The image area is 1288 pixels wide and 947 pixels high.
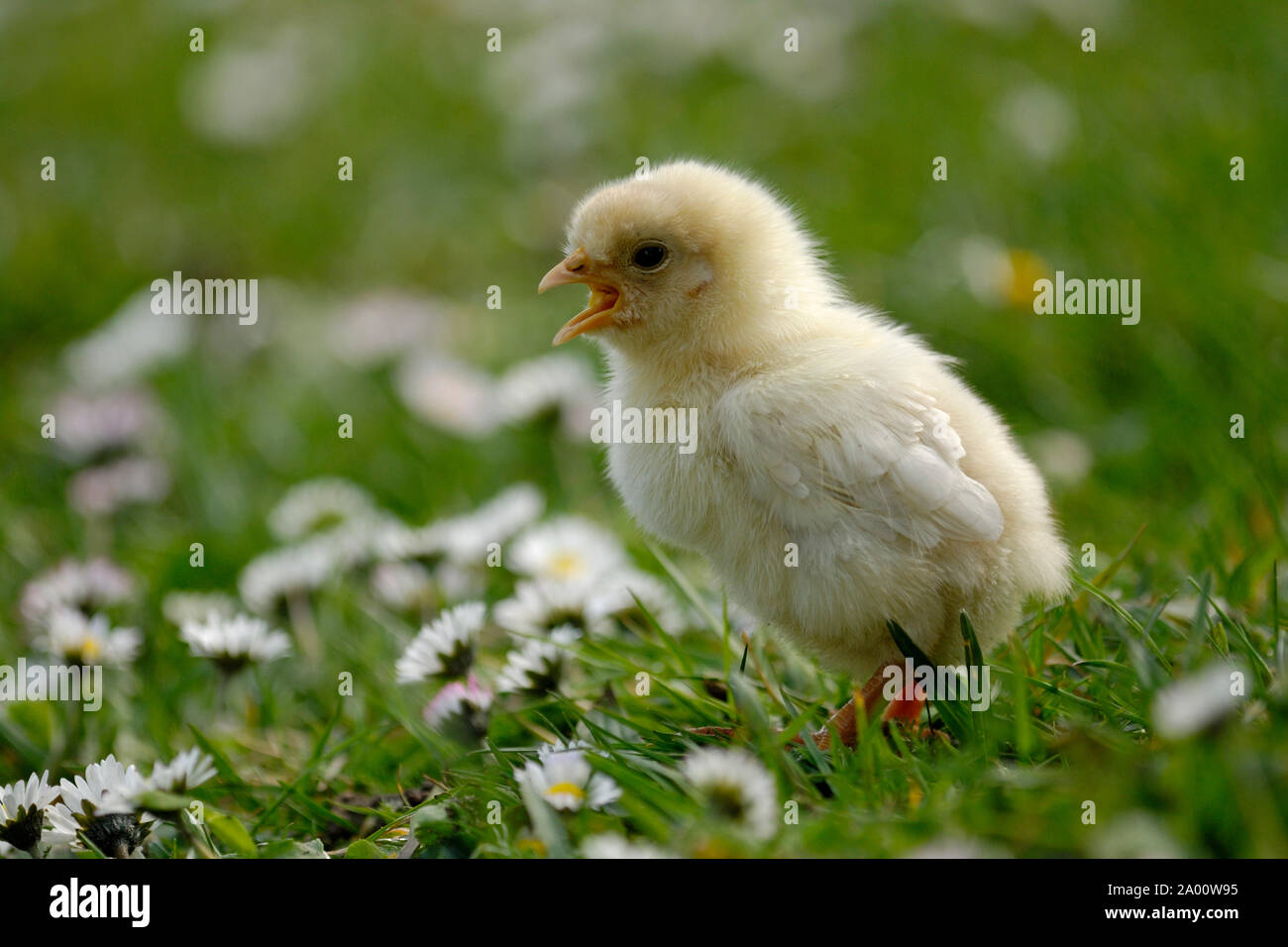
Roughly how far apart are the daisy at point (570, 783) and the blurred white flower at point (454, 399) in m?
2.63

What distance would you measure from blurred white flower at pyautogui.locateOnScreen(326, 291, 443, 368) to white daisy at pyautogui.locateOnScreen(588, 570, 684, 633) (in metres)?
2.39

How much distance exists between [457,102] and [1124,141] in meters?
4.49

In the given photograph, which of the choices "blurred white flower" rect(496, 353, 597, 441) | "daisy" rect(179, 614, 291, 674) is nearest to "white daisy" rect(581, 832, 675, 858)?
"daisy" rect(179, 614, 291, 674)

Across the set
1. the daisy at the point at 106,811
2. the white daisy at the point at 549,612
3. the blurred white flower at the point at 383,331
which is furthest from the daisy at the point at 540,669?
the blurred white flower at the point at 383,331

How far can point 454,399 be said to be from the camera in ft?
16.3

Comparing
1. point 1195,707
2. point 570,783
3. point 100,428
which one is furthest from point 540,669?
point 100,428

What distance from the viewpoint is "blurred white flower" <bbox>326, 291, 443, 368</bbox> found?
219 inches

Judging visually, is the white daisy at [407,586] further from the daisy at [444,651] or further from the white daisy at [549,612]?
the daisy at [444,651]

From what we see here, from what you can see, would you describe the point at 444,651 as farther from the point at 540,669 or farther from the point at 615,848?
the point at 615,848

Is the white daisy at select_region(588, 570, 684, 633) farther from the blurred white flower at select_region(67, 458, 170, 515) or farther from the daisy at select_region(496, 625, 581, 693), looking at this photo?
the blurred white flower at select_region(67, 458, 170, 515)

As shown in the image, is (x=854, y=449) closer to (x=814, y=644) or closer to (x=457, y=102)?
(x=814, y=644)

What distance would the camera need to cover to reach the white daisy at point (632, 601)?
10.1 feet

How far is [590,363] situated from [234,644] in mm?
2637

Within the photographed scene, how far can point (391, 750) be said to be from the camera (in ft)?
9.92
